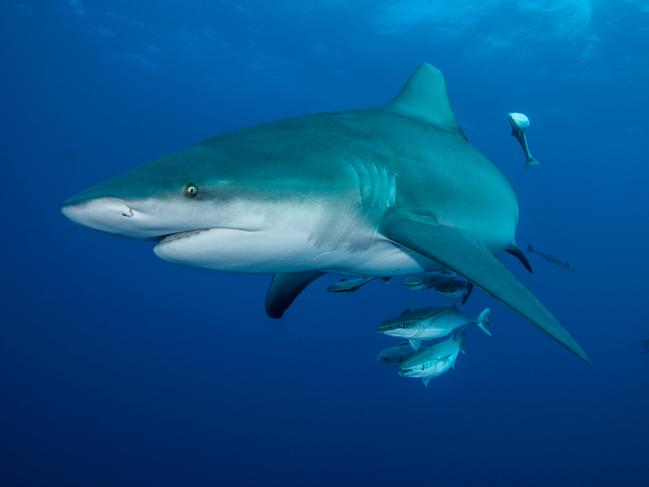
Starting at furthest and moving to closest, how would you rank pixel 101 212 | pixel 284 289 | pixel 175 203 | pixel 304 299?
pixel 304 299 < pixel 284 289 < pixel 175 203 < pixel 101 212

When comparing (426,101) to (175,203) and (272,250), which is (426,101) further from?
(175,203)

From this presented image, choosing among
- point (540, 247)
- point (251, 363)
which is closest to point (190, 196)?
point (251, 363)

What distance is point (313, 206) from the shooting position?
2336 mm

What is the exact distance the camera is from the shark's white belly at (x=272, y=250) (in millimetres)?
2080

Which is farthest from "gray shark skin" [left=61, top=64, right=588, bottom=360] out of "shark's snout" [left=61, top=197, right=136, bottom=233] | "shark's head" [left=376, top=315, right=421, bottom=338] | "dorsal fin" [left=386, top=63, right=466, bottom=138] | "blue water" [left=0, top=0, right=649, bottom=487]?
"blue water" [left=0, top=0, right=649, bottom=487]

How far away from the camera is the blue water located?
22047 mm

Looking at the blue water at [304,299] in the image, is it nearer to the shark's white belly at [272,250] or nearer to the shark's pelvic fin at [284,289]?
the shark's pelvic fin at [284,289]

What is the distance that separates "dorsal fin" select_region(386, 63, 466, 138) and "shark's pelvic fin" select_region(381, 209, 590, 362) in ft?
5.82

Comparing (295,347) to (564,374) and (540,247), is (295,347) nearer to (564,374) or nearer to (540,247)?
(564,374)

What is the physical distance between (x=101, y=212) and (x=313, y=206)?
927mm

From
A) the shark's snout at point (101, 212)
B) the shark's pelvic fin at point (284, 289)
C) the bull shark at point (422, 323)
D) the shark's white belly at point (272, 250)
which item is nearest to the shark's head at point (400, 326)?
the bull shark at point (422, 323)

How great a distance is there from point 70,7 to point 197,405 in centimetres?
2446

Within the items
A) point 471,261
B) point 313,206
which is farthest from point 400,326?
point 313,206

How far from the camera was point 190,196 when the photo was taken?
6.27ft
